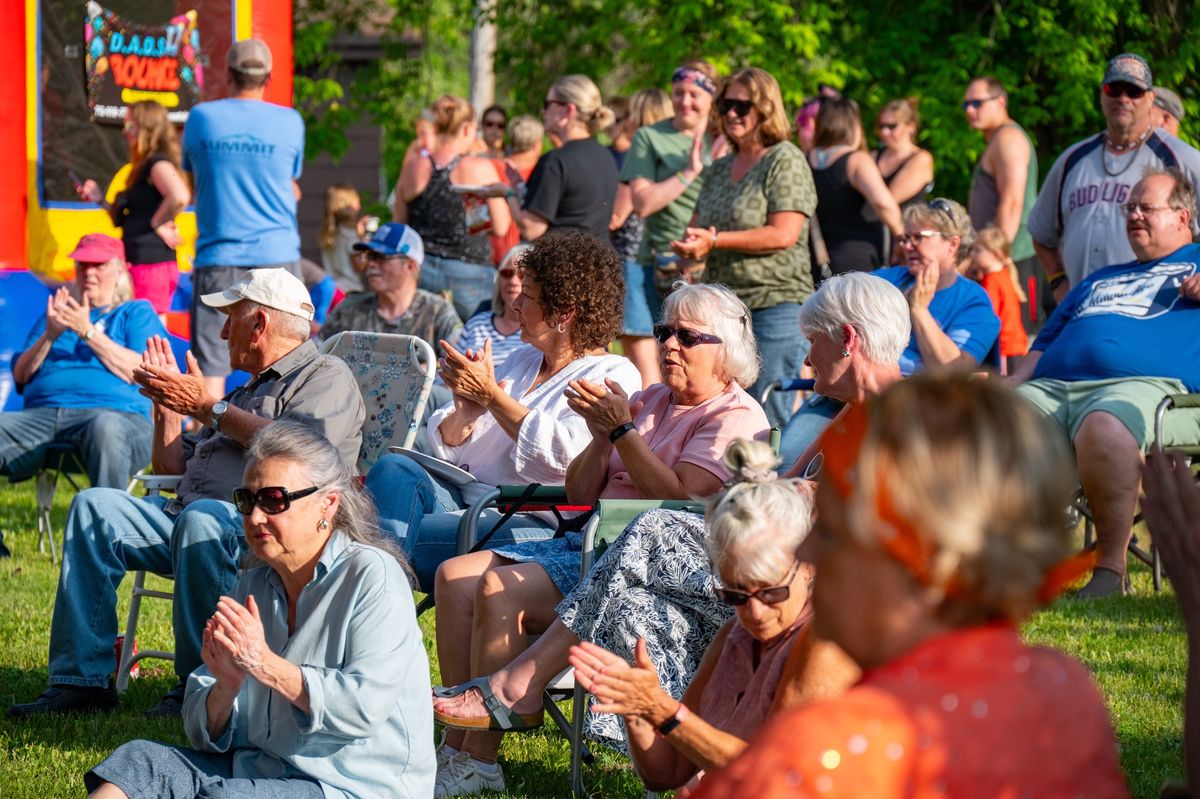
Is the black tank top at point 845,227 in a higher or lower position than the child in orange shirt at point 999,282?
higher

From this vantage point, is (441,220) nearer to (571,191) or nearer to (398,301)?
(571,191)

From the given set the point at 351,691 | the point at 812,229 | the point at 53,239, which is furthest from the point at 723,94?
the point at 53,239

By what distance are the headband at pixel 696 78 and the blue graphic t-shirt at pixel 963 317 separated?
1.80 meters

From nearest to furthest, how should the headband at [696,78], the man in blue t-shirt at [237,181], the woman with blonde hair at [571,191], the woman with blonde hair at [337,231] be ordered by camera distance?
the headband at [696,78] → the man in blue t-shirt at [237,181] → the woman with blonde hair at [571,191] → the woman with blonde hair at [337,231]

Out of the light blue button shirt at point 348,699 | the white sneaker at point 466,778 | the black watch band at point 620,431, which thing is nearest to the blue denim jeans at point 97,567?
the white sneaker at point 466,778

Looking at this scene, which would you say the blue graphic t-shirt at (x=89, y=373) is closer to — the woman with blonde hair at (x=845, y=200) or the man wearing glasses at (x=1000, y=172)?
the woman with blonde hair at (x=845, y=200)

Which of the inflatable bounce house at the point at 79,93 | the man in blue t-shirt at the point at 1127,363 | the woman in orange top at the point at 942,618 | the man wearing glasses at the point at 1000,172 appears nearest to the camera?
the woman in orange top at the point at 942,618

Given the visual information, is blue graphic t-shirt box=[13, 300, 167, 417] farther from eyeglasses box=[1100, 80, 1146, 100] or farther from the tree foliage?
the tree foliage

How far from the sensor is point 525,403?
5012 millimetres

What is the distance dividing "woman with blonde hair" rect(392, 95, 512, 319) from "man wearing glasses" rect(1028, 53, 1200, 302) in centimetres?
352

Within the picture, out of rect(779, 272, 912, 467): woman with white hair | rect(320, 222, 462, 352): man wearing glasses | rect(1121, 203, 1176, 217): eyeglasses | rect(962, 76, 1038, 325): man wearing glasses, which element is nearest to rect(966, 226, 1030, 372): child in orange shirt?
rect(962, 76, 1038, 325): man wearing glasses

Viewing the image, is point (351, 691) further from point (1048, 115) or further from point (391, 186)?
point (391, 186)

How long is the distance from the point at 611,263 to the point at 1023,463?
3.72 meters

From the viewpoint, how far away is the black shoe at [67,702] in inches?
190
